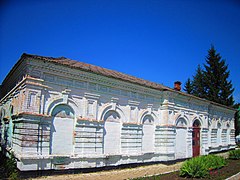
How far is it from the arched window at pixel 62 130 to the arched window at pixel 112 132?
2.00 m

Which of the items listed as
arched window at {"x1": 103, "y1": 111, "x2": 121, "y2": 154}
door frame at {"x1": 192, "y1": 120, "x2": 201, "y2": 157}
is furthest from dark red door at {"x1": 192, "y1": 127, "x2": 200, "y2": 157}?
arched window at {"x1": 103, "y1": 111, "x2": 121, "y2": 154}

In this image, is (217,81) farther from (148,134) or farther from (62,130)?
(62,130)

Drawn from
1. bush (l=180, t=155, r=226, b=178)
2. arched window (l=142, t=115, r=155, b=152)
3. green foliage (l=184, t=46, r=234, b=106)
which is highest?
green foliage (l=184, t=46, r=234, b=106)

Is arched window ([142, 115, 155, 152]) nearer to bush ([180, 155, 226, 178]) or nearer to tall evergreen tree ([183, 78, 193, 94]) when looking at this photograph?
bush ([180, 155, 226, 178])

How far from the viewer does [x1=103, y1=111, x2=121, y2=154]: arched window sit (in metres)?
10.9

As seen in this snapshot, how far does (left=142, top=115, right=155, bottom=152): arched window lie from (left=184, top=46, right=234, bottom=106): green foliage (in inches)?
862

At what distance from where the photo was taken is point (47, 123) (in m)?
8.91

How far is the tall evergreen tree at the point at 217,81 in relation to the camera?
31688mm

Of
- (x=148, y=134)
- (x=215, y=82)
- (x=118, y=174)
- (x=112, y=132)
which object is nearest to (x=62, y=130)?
(x=112, y=132)

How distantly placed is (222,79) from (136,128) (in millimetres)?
25585

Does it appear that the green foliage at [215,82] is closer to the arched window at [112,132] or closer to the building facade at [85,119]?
the building facade at [85,119]

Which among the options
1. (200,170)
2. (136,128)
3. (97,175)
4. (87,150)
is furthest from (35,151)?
(200,170)

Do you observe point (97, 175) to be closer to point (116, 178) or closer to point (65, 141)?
point (116, 178)

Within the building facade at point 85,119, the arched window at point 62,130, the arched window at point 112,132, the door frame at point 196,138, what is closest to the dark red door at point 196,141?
the door frame at point 196,138
